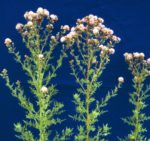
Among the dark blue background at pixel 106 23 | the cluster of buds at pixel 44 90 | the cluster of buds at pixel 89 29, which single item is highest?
the dark blue background at pixel 106 23

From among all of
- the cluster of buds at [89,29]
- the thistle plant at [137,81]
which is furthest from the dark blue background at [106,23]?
the cluster of buds at [89,29]

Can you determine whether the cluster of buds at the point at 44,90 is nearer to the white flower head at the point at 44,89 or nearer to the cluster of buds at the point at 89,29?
the white flower head at the point at 44,89

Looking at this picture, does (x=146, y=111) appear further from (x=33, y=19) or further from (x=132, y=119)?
(x=33, y=19)

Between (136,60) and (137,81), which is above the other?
(136,60)

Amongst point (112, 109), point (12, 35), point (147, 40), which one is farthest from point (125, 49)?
point (12, 35)

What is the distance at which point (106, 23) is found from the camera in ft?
15.9

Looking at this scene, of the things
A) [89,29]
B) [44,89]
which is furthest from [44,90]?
[89,29]

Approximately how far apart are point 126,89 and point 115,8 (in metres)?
0.73

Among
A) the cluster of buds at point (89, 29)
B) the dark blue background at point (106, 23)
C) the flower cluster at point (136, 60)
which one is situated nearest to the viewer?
the cluster of buds at point (89, 29)

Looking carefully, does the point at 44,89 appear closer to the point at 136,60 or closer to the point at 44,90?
the point at 44,90

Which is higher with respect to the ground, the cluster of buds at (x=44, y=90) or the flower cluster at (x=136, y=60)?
the flower cluster at (x=136, y=60)

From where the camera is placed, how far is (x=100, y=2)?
4852 millimetres

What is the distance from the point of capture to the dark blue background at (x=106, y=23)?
15.9 ft

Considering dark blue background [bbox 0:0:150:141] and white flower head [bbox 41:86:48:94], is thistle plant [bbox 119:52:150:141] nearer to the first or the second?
dark blue background [bbox 0:0:150:141]
